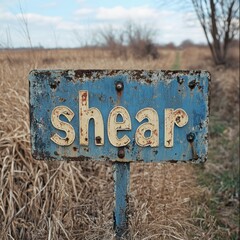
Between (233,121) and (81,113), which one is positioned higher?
(81,113)

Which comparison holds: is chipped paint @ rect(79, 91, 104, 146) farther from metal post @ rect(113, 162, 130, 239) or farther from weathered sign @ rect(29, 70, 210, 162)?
metal post @ rect(113, 162, 130, 239)

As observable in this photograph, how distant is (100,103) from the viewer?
5.84ft

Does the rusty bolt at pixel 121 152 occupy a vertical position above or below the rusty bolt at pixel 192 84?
below

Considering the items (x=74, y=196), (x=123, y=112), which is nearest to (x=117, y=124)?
(x=123, y=112)

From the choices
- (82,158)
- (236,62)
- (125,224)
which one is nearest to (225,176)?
(125,224)

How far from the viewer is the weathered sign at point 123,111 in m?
1.77

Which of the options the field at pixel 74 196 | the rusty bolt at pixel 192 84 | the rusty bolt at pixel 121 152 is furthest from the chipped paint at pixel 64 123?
the field at pixel 74 196

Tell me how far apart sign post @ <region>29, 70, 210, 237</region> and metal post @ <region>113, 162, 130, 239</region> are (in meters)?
0.10

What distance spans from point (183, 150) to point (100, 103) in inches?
16.7

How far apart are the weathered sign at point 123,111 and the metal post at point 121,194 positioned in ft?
0.35

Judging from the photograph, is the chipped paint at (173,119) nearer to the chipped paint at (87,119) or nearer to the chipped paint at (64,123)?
the chipped paint at (87,119)

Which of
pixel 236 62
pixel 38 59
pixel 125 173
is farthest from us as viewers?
Answer: pixel 236 62

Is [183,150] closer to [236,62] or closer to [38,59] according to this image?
[38,59]

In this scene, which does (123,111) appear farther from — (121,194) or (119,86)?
(121,194)
